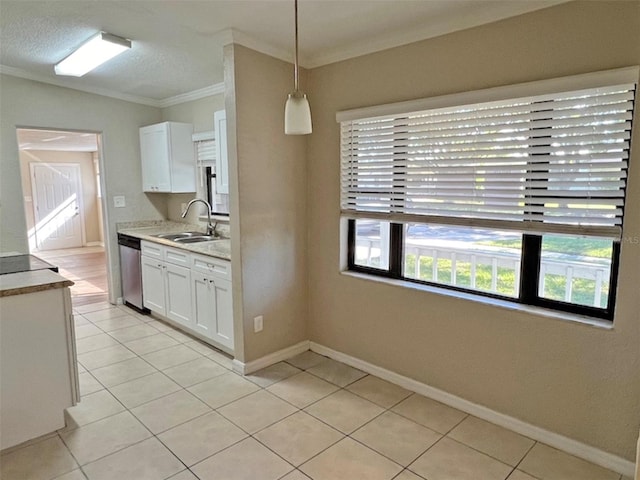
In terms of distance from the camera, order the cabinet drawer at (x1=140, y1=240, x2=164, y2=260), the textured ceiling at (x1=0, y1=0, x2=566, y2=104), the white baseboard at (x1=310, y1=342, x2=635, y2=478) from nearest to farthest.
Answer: the white baseboard at (x1=310, y1=342, x2=635, y2=478) < the textured ceiling at (x1=0, y1=0, x2=566, y2=104) < the cabinet drawer at (x1=140, y1=240, x2=164, y2=260)

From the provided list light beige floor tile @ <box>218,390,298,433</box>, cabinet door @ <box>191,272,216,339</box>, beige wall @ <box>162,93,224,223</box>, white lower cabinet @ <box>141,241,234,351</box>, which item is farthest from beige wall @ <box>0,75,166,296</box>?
light beige floor tile @ <box>218,390,298,433</box>

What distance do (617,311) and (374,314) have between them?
150 centimetres

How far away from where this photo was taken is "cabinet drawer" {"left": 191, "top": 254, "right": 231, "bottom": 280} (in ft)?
10.4

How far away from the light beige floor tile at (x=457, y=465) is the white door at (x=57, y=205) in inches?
371

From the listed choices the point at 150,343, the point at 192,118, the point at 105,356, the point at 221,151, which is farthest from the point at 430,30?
the point at 105,356

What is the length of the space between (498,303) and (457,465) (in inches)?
36.6

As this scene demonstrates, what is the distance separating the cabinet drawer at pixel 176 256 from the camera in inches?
142

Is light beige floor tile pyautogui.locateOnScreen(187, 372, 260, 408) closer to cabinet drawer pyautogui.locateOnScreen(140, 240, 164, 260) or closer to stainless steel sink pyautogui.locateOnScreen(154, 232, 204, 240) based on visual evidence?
cabinet drawer pyautogui.locateOnScreen(140, 240, 164, 260)

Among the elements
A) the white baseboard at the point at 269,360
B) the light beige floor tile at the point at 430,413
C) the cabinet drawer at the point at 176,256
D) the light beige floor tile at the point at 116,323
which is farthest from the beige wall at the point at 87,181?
the light beige floor tile at the point at 430,413

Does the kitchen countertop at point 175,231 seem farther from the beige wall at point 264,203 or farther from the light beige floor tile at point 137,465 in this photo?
the light beige floor tile at point 137,465

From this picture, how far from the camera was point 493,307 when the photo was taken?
94.6 inches

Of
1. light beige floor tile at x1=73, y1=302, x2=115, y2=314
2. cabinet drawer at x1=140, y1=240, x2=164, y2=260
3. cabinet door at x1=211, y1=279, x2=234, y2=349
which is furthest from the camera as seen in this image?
light beige floor tile at x1=73, y1=302, x2=115, y2=314

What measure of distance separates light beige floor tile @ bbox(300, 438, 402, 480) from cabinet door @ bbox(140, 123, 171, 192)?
3386 millimetres

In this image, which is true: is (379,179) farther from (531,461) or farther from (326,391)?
(531,461)
